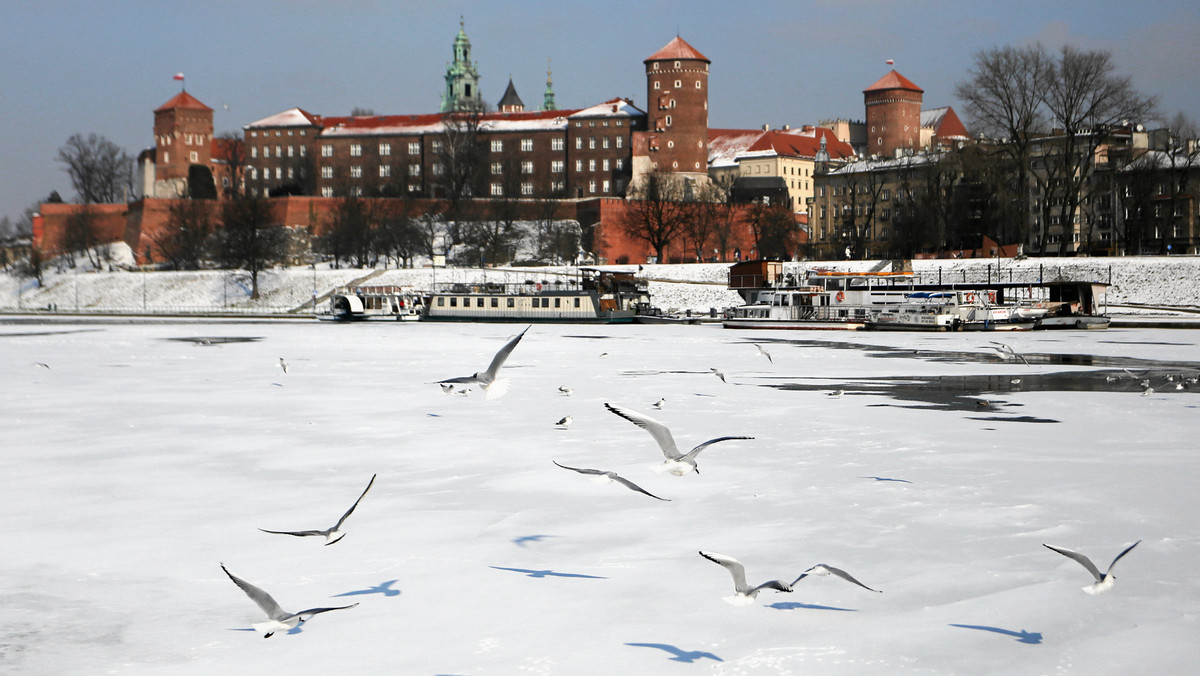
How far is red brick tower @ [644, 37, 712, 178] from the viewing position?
11131 centimetres

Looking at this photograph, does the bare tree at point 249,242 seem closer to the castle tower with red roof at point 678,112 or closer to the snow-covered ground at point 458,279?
the snow-covered ground at point 458,279

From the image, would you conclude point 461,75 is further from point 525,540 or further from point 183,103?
→ point 525,540

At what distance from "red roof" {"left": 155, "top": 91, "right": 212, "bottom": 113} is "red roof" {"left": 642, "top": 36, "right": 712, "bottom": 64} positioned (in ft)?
174

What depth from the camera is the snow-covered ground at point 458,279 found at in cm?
5691

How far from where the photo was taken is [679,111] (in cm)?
11194

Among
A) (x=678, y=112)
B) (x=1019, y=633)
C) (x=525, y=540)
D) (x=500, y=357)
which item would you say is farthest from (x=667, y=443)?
(x=678, y=112)

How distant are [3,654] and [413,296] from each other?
61.7m

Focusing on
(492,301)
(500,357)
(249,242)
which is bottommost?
(492,301)

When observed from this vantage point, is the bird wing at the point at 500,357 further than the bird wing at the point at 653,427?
Yes

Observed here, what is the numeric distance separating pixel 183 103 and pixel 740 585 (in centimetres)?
13400

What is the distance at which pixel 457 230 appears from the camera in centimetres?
9844

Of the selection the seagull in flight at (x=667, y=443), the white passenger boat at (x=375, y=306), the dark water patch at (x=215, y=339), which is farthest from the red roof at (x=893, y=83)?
the seagull in flight at (x=667, y=443)

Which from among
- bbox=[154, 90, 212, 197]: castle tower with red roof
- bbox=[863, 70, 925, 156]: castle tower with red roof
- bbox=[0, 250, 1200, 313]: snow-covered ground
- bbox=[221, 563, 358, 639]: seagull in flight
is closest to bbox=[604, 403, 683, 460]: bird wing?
bbox=[221, 563, 358, 639]: seagull in flight

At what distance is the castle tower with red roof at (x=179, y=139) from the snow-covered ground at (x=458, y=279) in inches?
988
